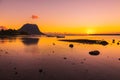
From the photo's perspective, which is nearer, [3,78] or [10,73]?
[3,78]

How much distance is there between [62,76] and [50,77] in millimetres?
1770

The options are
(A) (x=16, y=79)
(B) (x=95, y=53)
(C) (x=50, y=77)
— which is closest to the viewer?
(A) (x=16, y=79)

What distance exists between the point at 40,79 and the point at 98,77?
7.91 metres

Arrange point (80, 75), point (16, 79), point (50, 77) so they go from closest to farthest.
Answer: point (16, 79) → point (50, 77) → point (80, 75)

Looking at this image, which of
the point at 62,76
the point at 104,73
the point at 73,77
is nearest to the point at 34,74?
the point at 62,76

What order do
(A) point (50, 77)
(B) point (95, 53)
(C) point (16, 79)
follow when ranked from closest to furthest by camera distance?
(C) point (16, 79)
(A) point (50, 77)
(B) point (95, 53)

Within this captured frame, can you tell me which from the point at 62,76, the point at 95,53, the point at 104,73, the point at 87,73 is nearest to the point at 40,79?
the point at 62,76

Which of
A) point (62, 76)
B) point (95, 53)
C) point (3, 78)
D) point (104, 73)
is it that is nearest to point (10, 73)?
point (3, 78)

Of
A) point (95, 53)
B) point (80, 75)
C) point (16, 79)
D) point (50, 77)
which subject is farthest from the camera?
point (95, 53)

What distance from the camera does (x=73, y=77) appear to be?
2353cm

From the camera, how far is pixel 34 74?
966 inches

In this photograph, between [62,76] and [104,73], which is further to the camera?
[104,73]

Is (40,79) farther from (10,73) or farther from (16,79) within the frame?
(10,73)

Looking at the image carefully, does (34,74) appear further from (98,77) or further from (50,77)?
(98,77)
